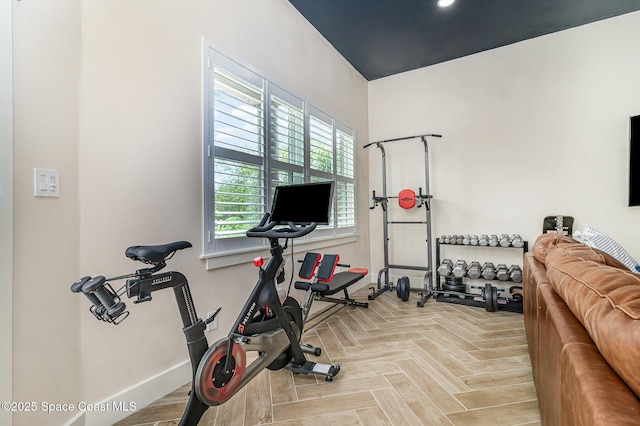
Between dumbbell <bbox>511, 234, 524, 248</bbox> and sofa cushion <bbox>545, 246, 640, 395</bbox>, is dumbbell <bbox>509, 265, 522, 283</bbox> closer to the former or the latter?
dumbbell <bbox>511, 234, 524, 248</bbox>

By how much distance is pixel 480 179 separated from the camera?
3895 mm

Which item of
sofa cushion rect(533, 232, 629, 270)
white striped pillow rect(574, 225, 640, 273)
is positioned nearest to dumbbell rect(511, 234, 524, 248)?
white striped pillow rect(574, 225, 640, 273)

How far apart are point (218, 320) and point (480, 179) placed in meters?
3.77

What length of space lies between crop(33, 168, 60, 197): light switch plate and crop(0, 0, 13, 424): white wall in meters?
0.09

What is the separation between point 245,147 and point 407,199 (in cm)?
249

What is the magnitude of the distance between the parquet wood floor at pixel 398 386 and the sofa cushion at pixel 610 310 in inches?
40.4

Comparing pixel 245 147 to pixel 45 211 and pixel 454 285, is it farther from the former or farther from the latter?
pixel 454 285

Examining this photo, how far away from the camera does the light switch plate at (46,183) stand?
1.26 meters

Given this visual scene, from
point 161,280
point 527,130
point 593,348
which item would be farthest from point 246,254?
point 527,130

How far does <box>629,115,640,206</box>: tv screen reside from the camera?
3.01m

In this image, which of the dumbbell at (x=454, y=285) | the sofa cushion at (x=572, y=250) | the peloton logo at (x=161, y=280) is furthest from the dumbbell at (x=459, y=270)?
the peloton logo at (x=161, y=280)

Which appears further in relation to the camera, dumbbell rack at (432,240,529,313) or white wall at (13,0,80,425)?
dumbbell rack at (432,240,529,313)

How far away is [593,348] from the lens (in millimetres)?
750

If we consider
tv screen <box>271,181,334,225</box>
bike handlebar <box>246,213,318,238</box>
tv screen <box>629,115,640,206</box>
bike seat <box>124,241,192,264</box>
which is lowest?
bike seat <box>124,241,192,264</box>
